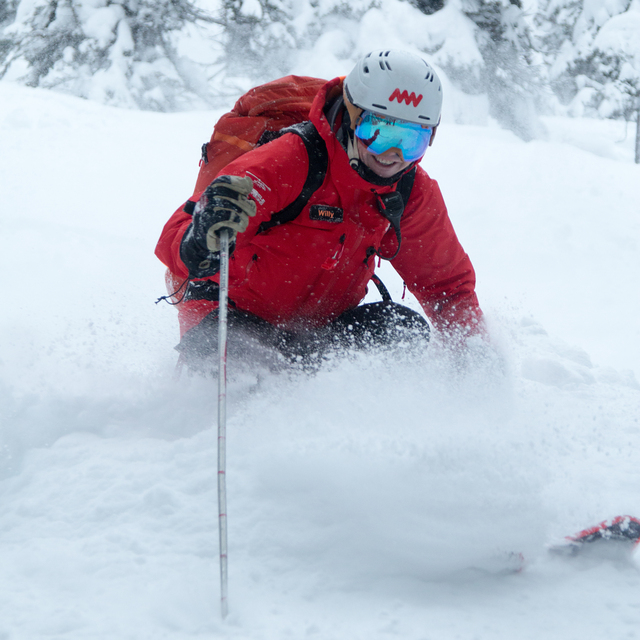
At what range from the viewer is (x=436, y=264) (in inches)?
120

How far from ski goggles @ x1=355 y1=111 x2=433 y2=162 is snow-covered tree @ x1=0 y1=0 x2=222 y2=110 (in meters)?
11.6

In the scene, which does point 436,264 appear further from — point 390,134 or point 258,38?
point 258,38

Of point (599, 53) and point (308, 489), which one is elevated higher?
point (599, 53)

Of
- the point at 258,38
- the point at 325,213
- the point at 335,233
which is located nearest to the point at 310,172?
the point at 325,213

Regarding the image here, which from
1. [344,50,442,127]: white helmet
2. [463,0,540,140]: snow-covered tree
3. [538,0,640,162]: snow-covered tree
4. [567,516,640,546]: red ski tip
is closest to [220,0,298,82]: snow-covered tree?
[463,0,540,140]: snow-covered tree

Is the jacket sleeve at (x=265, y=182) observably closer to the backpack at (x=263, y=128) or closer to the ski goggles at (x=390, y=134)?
the backpack at (x=263, y=128)

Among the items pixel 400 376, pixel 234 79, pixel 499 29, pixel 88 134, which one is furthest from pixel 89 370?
pixel 234 79

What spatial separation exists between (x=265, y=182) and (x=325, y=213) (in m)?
0.33

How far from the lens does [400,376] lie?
9.11ft

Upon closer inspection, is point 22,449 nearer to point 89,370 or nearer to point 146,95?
point 89,370

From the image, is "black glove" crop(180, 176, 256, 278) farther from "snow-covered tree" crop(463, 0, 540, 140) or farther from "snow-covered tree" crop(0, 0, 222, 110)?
"snow-covered tree" crop(0, 0, 222, 110)

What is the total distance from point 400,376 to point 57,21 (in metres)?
12.8

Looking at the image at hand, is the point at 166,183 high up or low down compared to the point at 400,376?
down

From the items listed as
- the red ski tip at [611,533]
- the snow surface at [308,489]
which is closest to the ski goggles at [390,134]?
the snow surface at [308,489]
